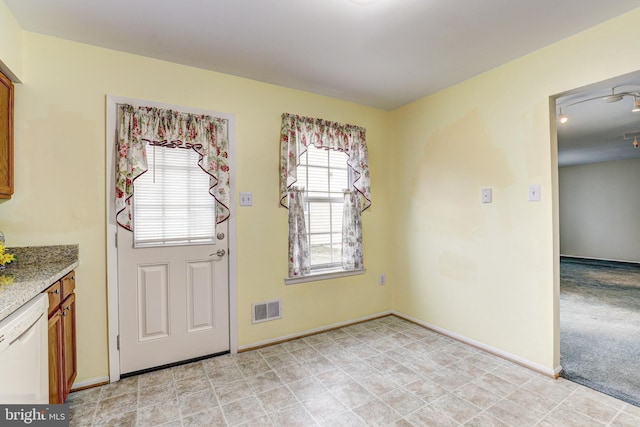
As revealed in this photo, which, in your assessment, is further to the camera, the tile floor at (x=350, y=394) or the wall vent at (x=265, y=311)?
the wall vent at (x=265, y=311)

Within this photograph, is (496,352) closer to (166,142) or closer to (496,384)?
(496,384)

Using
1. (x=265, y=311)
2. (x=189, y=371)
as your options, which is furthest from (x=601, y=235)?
(x=189, y=371)

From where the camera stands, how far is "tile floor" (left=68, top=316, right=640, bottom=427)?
73.2 inches

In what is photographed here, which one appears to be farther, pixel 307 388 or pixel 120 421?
pixel 307 388

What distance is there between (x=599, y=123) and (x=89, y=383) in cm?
646

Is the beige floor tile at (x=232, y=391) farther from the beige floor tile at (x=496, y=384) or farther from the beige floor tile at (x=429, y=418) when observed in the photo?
the beige floor tile at (x=496, y=384)

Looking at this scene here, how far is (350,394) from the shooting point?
2.12m

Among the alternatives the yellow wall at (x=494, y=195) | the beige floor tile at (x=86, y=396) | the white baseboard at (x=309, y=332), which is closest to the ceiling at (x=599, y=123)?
the yellow wall at (x=494, y=195)

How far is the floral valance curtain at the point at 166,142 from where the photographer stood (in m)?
2.30

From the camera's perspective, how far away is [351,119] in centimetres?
346

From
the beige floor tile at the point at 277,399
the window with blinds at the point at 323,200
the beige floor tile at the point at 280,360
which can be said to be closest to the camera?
the beige floor tile at the point at 277,399

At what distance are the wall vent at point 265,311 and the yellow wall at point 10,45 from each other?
236cm

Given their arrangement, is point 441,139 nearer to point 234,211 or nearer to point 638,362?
point 234,211

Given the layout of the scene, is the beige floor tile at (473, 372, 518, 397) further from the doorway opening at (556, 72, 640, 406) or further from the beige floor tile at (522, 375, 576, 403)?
the doorway opening at (556, 72, 640, 406)
